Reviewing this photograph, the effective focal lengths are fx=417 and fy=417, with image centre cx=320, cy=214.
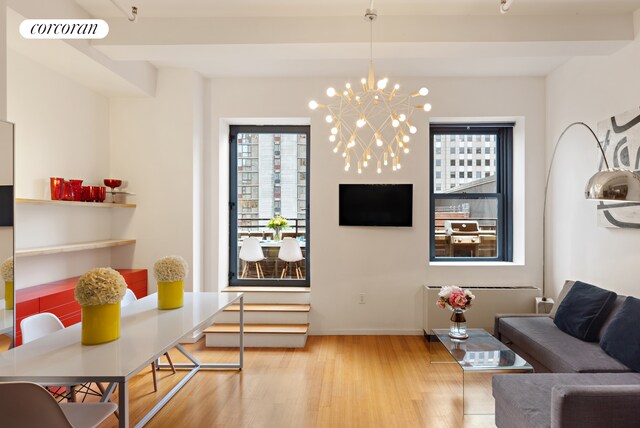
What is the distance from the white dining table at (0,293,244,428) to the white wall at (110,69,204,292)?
1663mm

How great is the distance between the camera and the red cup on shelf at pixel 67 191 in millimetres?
3779

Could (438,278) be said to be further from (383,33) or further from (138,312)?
(138,312)

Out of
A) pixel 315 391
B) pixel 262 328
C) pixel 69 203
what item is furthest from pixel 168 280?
pixel 262 328

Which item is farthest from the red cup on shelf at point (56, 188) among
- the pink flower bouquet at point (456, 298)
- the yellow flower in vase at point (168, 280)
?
the pink flower bouquet at point (456, 298)

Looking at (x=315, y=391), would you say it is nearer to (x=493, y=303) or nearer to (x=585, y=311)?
(x=585, y=311)

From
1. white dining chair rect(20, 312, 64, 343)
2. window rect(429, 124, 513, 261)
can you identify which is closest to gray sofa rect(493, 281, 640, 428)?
window rect(429, 124, 513, 261)

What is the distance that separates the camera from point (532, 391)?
246 cm

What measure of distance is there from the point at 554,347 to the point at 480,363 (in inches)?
25.3

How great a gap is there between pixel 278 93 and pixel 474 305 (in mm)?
3427

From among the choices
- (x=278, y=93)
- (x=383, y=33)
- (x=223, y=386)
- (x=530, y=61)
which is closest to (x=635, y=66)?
(x=530, y=61)

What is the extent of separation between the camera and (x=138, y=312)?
3.06m

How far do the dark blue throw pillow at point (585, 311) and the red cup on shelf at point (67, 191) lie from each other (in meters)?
4.59

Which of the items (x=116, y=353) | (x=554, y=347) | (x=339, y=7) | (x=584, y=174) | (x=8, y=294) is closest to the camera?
(x=116, y=353)

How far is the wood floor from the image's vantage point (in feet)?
9.77
